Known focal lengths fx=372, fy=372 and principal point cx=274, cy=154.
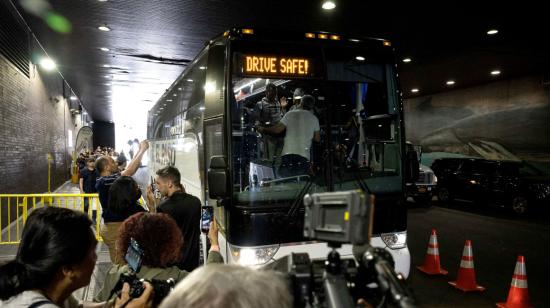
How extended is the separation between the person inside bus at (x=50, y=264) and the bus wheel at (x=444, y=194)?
1574cm

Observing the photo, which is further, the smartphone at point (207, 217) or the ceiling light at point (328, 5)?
the ceiling light at point (328, 5)

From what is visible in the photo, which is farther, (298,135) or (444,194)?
(444,194)

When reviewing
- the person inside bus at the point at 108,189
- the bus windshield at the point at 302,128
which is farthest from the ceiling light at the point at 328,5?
the person inside bus at the point at 108,189

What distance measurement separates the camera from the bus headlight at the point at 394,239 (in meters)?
4.57

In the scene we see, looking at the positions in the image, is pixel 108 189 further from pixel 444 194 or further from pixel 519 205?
pixel 444 194

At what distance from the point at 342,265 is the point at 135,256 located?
131cm

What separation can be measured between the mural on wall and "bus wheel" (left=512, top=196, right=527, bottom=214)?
364cm

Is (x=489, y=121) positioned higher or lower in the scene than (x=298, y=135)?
higher

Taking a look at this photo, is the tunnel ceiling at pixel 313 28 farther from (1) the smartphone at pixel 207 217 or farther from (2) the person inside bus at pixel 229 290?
(2) the person inside bus at pixel 229 290

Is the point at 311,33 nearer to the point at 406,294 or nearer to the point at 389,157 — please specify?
the point at 389,157

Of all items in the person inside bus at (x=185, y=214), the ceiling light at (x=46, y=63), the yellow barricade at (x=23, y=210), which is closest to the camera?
the person inside bus at (x=185, y=214)

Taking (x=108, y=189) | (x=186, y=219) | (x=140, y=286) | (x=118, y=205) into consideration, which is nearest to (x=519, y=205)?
(x=186, y=219)

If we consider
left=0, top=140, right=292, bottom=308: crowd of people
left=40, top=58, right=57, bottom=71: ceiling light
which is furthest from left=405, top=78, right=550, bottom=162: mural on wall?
left=40, top=58, right=57, bottom=71: ceiling light

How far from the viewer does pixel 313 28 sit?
10.6 m
